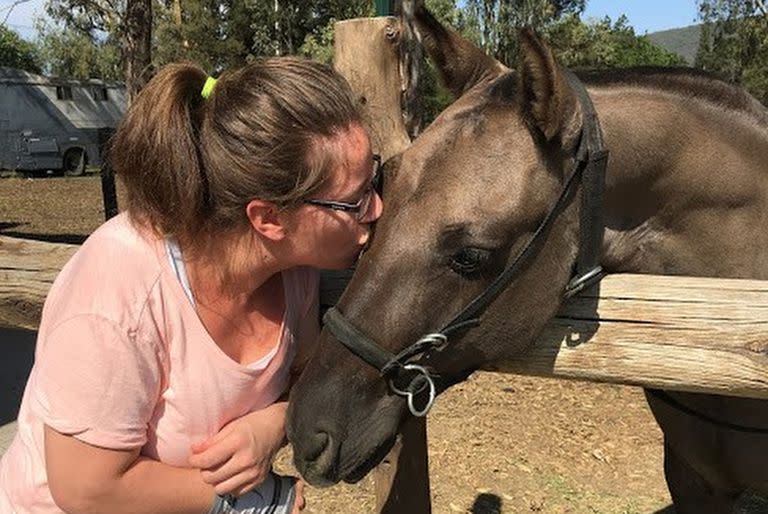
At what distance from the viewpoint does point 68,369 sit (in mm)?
1459

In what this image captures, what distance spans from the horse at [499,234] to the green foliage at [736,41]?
35192 mm

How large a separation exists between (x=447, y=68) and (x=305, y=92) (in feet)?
2.59

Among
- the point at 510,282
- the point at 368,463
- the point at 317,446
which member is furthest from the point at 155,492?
the point at 510,282

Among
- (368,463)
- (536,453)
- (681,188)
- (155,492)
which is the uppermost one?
(681,188)

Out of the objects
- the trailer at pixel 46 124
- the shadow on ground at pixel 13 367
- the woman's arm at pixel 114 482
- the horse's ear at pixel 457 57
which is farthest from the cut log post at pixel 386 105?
the trailer at pixel 46 124

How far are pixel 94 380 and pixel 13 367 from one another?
516 cm

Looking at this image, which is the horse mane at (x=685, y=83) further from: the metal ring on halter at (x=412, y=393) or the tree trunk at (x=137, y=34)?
the tree trunk at (x=137, y=34)

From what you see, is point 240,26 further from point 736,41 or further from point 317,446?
point 317,446

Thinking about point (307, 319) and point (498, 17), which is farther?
point (498, 17)

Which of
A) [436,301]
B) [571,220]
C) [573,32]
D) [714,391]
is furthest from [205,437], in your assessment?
[573,32]

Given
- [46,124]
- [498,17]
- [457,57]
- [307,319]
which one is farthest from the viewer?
[498,17]

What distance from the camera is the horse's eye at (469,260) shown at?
183cm

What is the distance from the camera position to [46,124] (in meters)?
26.8

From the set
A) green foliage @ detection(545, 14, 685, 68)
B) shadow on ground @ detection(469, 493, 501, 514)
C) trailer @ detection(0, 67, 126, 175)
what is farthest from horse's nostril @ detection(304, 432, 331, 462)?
green foliage @ detection(545, 14, 685, 68)
